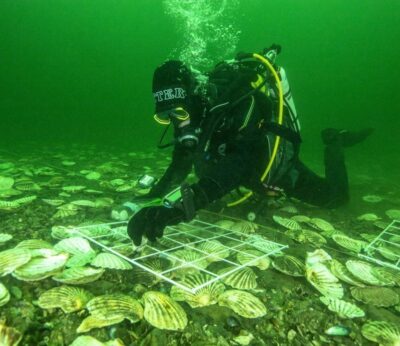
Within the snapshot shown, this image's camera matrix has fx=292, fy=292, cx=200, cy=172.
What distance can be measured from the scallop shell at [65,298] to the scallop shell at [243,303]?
1023mm

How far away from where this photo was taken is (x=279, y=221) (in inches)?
167

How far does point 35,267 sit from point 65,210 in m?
1.68

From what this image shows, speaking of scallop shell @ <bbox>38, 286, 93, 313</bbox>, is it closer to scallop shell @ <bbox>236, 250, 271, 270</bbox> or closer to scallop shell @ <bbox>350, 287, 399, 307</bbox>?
scallop shell @ <bbox>236, 250, 271, 270</bbox>

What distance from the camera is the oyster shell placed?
6.13 ft

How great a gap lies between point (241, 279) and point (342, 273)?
106 centimetres

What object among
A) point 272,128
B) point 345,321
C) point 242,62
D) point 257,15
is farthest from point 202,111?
point 257,15

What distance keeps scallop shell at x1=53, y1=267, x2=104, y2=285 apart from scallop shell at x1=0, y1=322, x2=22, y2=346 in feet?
1.73

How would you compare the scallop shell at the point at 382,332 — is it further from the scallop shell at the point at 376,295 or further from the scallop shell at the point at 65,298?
the scallop shell at the point at 65,298

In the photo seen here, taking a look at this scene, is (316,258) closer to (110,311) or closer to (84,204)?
(110,311)

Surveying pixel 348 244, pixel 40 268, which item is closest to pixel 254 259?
pixel 348 244

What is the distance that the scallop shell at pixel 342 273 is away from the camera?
2.74 m

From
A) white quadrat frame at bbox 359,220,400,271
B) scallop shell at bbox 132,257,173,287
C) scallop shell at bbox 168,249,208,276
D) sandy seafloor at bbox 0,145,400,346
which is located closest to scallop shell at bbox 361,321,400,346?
sandy seafloor at bbox 0,145,400,346

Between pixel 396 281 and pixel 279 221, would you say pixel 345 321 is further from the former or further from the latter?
pixel 279 221

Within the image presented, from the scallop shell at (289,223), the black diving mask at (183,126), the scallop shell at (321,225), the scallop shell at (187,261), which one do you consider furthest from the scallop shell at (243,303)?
the scallop shell at (321,225)
